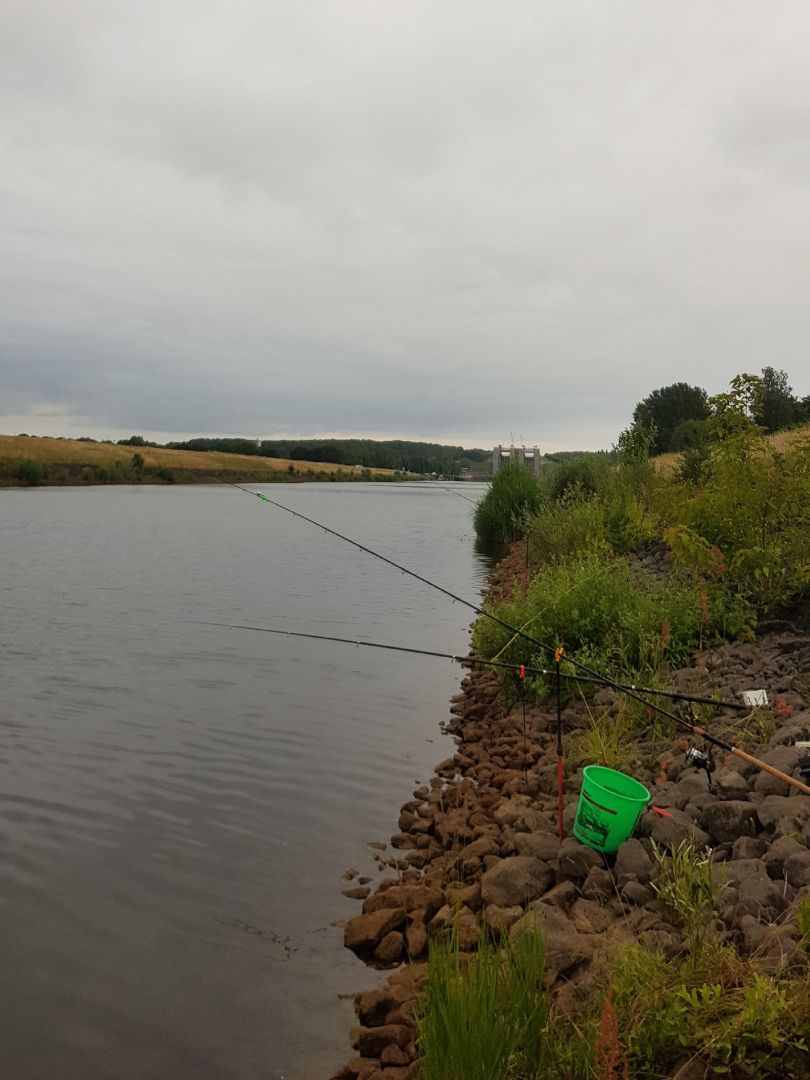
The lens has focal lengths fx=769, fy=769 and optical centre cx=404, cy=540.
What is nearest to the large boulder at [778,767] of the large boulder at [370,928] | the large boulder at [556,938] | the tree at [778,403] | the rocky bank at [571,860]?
the rocky bank at [571,860]

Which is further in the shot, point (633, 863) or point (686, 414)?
point (686, 414)

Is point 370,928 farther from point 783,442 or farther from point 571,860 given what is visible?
point 783,442

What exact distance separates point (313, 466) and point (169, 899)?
119m

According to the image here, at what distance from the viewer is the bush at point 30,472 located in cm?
7125

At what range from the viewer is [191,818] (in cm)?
632

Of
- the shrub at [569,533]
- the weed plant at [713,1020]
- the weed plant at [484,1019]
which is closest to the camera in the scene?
the weed plant at [713,1020]

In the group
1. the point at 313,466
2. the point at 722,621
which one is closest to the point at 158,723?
the point at 722,621

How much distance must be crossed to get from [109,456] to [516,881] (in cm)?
9137

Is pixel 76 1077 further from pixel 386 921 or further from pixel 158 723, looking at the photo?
pixel 158 723

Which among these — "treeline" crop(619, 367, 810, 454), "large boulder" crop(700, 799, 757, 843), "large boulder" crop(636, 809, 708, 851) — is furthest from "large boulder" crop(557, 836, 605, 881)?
"treeline" crop(619, 367, 810, 454)

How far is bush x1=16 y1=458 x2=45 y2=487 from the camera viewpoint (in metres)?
71.2

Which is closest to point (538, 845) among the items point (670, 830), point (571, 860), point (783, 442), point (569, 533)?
point (571, 860)

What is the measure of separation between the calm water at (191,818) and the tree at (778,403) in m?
48.4

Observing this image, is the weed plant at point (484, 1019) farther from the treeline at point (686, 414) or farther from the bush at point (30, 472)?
the bush at point (30, 472)
